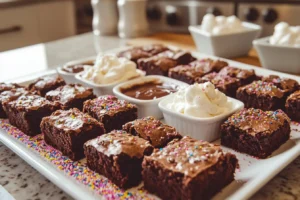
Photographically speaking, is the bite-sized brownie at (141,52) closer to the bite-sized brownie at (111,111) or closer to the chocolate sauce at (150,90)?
the chocolate sauce at (150,90)

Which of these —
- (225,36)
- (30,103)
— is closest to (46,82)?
Result: (30,103)

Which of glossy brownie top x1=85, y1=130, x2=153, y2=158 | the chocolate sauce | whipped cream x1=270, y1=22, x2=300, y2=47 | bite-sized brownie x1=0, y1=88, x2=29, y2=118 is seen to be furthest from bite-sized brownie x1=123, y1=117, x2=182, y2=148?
whipped cream x1=270, y1=22, x2=300, y2=47

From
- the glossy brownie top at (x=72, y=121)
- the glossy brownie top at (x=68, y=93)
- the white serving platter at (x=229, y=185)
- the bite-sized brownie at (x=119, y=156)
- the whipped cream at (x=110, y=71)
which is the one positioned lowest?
the white serving platter at (x=229, y=185)

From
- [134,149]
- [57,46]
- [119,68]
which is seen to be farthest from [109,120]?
[57,46]

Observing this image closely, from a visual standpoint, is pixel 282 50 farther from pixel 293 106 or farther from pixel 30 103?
pixel 30 103

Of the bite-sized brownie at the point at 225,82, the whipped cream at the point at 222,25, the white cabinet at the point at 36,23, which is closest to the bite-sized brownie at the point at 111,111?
the bite-sized brownie at the point at 225,82

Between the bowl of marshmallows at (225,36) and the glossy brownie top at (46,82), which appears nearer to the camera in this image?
the glossy brownie top at (46,82)
